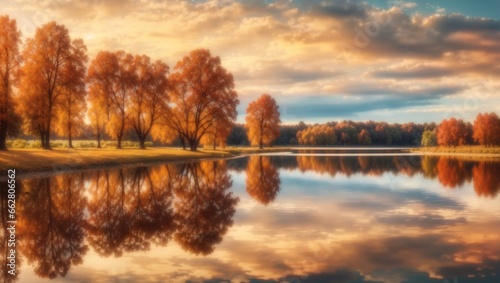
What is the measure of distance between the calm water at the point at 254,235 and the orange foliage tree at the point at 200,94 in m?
49.4

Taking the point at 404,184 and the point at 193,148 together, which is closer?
the point at 404,184

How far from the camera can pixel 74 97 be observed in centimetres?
5594

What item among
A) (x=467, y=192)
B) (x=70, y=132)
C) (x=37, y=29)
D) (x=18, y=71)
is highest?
(x=37, y=29)

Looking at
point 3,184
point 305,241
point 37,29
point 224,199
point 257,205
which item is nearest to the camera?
point 305,241

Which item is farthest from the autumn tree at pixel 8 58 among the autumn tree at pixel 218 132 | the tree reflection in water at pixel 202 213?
the autumn tree at pixel 218 132

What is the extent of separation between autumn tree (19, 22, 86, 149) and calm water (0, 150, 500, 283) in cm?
2811

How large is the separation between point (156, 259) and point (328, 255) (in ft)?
15.0

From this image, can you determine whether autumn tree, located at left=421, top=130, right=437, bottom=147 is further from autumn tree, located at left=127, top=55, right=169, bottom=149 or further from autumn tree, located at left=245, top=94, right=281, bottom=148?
autumn tree, located at left=127, top=55, right=169, bottom=149

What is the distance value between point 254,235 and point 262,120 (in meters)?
102

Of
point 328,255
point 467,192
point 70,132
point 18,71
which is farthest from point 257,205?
point 70,132

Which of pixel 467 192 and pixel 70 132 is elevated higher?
pixel 70 132

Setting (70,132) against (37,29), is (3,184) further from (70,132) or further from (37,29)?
(70,132)

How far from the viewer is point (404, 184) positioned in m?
30.8

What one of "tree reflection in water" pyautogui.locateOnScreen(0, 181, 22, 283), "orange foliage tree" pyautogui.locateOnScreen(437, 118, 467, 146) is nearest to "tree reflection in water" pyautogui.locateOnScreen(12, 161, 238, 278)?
"tree reflection in water" pyautogui.locateOnScreen(0, 181, 22, 283)
